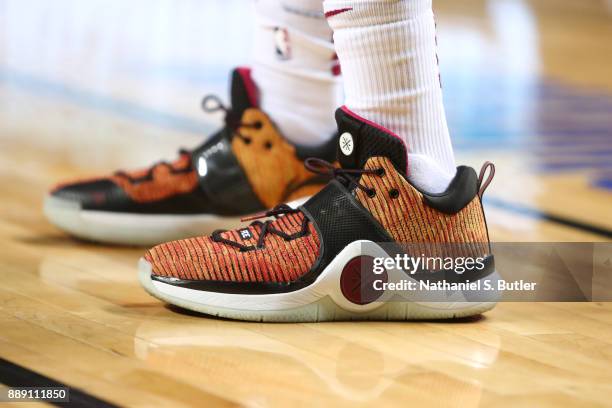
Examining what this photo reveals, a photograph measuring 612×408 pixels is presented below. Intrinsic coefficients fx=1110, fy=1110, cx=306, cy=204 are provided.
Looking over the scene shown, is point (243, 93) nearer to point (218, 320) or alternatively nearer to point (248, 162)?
point (248, 162)

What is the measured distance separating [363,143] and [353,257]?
13 centimetres

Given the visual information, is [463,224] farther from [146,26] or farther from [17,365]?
[146,26]

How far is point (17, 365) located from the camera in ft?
3.41

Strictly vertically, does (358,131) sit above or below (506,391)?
above

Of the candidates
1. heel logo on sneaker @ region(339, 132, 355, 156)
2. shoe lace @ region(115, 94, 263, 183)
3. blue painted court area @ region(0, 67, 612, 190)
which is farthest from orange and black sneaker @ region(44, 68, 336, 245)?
blue painted court area @ region(0, 67, 612, 190)

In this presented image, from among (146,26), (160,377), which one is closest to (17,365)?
(160,377)

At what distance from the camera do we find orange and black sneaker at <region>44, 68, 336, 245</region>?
152cm

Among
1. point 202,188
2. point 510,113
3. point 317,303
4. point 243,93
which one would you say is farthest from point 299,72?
point 510,113

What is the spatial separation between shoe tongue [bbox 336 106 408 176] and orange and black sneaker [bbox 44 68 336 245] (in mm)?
253

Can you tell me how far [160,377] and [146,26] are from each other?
11.2ft

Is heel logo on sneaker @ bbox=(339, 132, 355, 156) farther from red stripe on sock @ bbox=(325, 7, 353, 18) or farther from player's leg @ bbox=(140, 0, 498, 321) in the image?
red stripe on sock @ bbox=(325, 7, 353, 18)

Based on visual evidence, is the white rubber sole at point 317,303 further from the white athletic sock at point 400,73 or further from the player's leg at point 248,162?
the player's leg at point 248,162

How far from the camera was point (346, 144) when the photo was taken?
1.25m

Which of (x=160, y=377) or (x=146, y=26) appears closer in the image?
(x=160, y=377)
